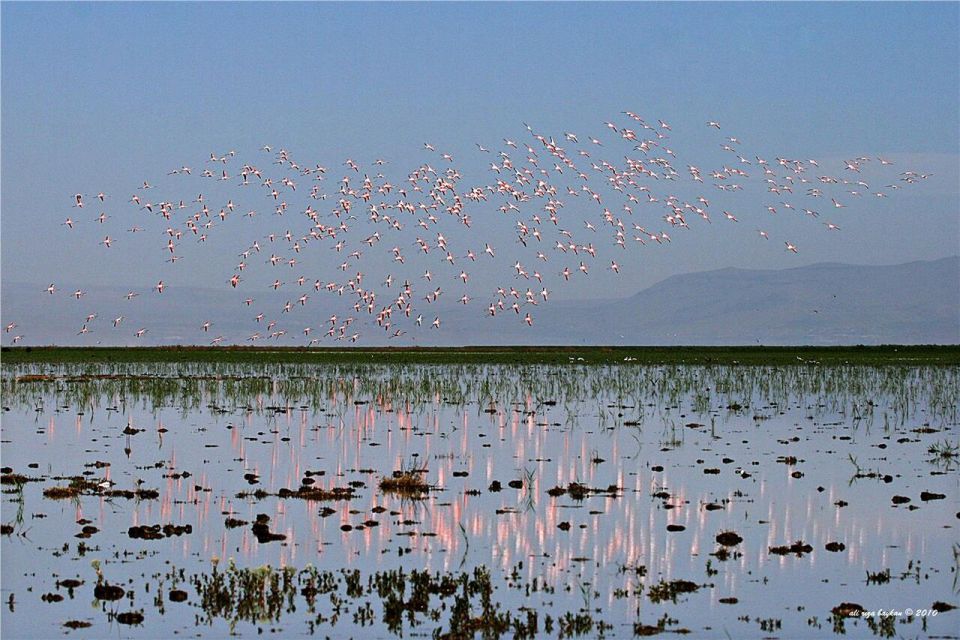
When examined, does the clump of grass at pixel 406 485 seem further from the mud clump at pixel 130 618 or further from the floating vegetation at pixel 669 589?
the mud clump at pixel 130 618

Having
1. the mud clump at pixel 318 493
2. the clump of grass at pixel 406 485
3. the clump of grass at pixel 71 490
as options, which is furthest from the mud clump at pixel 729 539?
the clump of grass at pixel 71 490

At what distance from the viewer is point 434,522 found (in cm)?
1916

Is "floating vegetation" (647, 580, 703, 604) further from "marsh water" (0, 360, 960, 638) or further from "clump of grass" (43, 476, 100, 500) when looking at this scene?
"clump of grass" (43, 476, 100, 500)

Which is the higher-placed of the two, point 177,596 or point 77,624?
point 177,596

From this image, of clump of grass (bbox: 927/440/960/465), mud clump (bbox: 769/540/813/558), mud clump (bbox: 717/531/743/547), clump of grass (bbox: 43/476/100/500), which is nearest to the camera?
mud clump (bbox: 769/540/813/558)

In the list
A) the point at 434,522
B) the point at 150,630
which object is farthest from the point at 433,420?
the point at 150,630

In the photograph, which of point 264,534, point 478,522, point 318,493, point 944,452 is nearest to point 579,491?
point 478,522

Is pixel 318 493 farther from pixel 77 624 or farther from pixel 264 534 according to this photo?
pixel 77 624

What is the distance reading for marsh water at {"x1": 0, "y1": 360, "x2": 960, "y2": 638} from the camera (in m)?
13.8

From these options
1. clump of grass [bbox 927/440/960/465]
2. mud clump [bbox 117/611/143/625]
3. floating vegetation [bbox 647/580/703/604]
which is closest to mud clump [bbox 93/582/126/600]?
mud clump [bbox 117/611/143/625]

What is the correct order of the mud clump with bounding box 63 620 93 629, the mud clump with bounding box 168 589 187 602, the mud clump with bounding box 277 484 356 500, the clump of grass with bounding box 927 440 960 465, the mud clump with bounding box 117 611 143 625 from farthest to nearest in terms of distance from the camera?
the clump of grass with bounding box 927 440 960 465 → the mud clump with bounding box 277 484 356 500 → the mud clump with bounding box 168 589 187 602 → the mud clump with bounding box 117 611 143 625 → the mud clump with bounding box 63 620 93 629

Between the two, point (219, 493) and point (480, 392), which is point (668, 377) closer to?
point (480, 392)

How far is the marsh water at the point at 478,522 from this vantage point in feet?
45.4

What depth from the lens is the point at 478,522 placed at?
62.9ft
